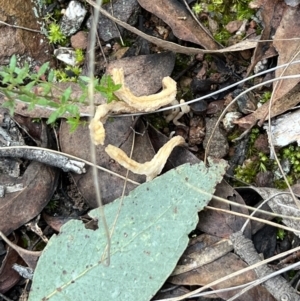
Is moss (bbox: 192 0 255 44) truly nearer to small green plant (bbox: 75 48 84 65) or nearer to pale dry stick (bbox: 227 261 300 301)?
small green plant (bbox: 75 48 84 65)

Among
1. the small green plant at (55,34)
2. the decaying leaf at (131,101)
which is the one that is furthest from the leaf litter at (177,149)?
the small green plant at (55,34)

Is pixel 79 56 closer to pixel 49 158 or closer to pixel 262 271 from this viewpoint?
pixel 49 158

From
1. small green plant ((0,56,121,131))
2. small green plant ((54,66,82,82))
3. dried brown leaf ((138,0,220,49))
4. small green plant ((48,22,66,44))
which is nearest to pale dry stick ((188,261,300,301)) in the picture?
small green plant ((0,56,121,131))

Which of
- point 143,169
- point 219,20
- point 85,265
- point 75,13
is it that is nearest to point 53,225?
point 85,265

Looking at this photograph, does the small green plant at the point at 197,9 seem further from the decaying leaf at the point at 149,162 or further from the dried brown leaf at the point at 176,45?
the decaying leaf at the point at 149,162

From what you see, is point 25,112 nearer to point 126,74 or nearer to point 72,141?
point 72,141

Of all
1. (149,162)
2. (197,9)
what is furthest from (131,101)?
(197,9)
